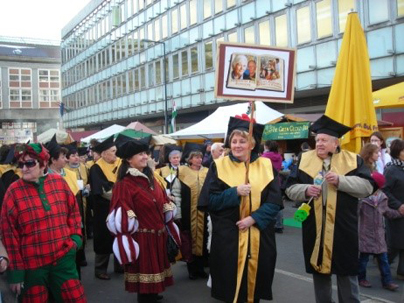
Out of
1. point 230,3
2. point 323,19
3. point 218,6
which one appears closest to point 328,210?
point 323,19

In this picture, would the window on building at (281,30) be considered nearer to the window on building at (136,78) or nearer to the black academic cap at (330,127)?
the window on building at (136,78)

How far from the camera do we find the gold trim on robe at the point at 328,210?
14.5 feet

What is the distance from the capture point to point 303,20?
71.7 feet

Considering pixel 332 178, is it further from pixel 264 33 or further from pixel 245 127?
pixel 264 33

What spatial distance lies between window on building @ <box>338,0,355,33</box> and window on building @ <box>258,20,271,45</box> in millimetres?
4518

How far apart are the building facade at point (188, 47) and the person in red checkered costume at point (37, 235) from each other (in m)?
16.7

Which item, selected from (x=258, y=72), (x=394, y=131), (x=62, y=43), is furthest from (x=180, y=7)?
(x=62, y=43)

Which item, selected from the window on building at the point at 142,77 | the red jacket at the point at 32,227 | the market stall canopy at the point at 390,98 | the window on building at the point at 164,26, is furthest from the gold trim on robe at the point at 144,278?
the window on building at the point at 142,77

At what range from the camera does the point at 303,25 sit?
21906 mm

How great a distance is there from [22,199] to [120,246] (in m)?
1.31

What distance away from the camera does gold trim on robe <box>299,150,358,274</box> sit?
442 cm

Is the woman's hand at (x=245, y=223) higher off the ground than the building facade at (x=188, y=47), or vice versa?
the building facade at (x=188, y=47)

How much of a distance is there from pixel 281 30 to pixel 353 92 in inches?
663

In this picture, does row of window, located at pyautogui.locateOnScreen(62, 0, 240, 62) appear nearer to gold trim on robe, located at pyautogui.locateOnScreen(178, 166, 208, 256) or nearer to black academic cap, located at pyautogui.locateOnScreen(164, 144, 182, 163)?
black academic cap, located at pyautogui.locateOnScreen(164, 144, 182, 163)
